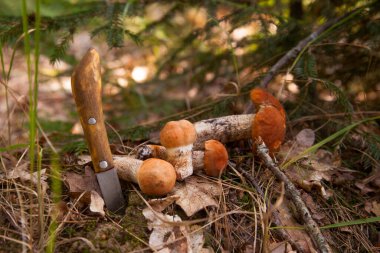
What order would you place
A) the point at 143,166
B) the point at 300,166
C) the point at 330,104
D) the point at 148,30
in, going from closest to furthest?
the point at 143,166
the point at 300,166
the point at 330,104
the point at 148,30

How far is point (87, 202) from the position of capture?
190 centimetres

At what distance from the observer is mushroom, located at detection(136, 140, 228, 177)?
6.46 ft

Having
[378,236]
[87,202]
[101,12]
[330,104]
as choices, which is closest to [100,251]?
[87,202]

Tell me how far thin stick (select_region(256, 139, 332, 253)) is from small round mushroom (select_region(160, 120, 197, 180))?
478mm

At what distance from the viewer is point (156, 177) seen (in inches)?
68.9

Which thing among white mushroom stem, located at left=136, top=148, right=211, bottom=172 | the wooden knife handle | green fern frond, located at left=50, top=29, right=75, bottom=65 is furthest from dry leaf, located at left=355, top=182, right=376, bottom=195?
green fern frond, located at left=50, top=29, right=75, bottom=65

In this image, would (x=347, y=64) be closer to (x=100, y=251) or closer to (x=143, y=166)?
(x=143, y=166)

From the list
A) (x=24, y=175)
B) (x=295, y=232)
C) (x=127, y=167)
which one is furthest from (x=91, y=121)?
(x=295, y=232)

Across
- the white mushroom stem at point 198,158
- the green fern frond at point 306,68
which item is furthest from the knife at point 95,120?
the green fern frond at point 306,68

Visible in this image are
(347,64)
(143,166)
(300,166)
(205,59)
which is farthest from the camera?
(205,59)

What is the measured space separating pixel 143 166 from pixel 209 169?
432mm

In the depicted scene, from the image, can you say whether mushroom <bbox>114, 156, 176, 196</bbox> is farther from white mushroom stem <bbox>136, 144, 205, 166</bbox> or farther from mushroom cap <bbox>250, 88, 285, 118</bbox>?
mushroom cap <bbox>250, 88, 285, 118</bbox>

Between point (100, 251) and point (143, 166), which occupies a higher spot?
point (143, 166)

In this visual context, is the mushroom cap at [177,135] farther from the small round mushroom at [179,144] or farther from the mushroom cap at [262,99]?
the mushroom cap at [262,99]
